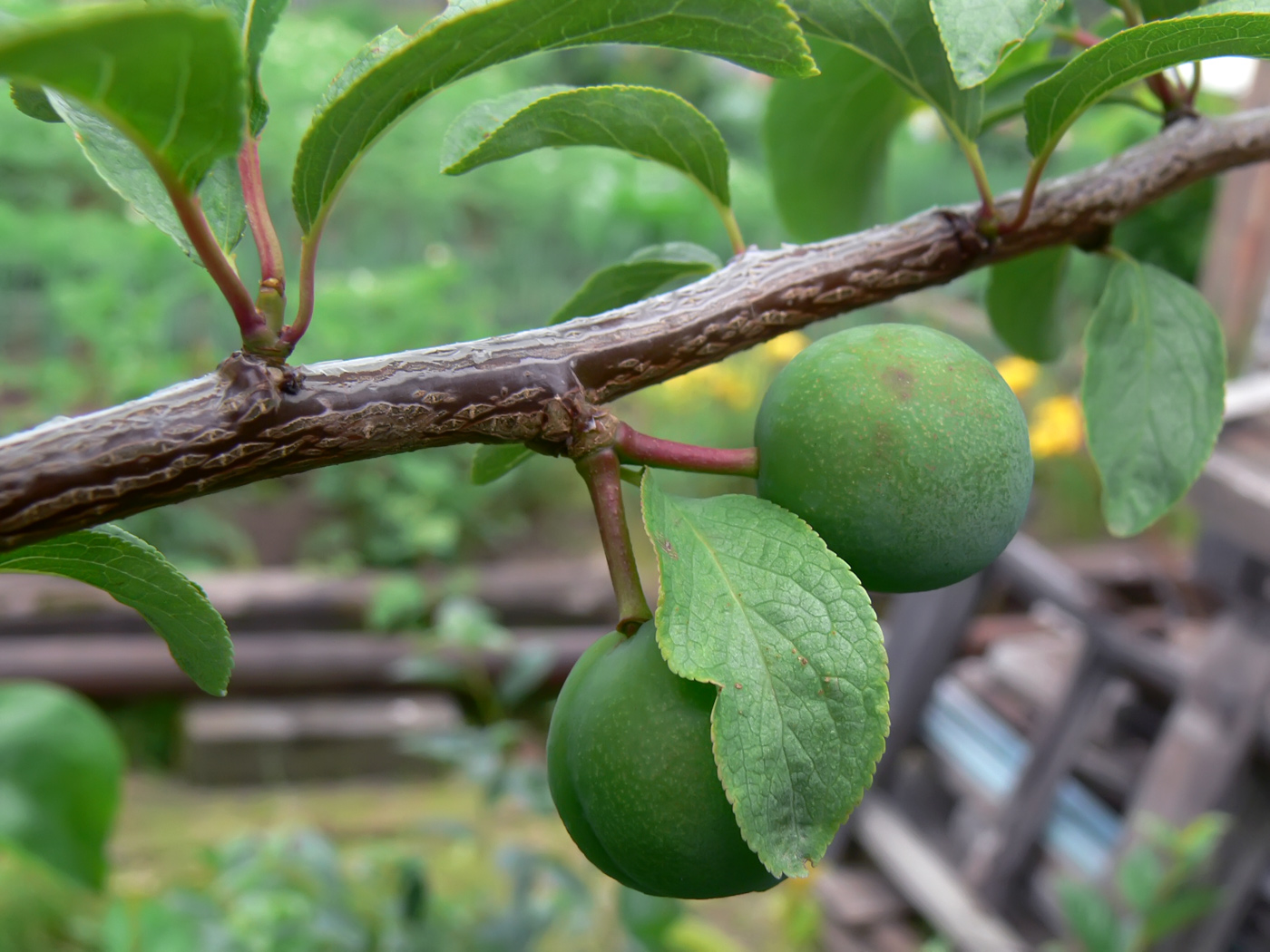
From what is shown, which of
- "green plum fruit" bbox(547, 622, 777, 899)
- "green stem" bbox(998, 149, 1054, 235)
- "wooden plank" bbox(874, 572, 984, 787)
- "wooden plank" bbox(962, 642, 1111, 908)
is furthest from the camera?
"wooden plank" bbox(874, 572, 984, 787)

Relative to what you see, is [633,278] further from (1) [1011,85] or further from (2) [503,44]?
(1) [1011,85]

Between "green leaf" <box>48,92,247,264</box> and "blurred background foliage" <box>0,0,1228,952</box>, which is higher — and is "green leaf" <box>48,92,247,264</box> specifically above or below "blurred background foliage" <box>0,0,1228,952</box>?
above

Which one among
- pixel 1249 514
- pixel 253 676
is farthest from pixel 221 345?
pixel 1249 514

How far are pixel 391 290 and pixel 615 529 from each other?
2987 millimetres

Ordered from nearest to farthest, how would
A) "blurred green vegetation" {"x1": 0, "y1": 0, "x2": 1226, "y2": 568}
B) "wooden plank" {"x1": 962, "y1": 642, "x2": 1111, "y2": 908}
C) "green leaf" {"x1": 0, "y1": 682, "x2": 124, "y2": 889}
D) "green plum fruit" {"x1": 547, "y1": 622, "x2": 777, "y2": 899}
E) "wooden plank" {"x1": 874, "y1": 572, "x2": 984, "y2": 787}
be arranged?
1. "green plum fruit" {"x1": 547, "y1": 622, "x2": 777, "y2": 899}
2. "green leaf" {"x1": 0, "y1": 682, "x2": 124, "y2": 889}
3. "wooden plank" {"x1": 962, "y1": 642, "x2": 1111, "y2": 908}
4. "wooden plank" {"x1": 874, "y1": 572, "x2": 984, "y2": 787}
5. "blurred green vegetation" {"x1": 0, "y1": 0, "x2": 1226, "y2": 568}

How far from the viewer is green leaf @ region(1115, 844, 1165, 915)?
4.37 ft

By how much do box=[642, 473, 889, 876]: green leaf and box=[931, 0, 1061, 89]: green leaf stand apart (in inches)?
6.1

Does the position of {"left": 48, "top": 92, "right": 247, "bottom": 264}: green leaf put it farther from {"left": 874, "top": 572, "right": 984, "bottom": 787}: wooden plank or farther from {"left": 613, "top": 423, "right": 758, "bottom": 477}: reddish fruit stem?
{"left": 874, "top": 572, "right": 984, "bottom": 787}: wooden plank

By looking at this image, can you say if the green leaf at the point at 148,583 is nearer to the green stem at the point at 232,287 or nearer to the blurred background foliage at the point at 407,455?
the green stem at the point at 232,287

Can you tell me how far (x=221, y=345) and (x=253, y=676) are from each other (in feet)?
3.98

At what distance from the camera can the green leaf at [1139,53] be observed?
353mm

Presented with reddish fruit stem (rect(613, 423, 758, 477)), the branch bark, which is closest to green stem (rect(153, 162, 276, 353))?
the branch bark

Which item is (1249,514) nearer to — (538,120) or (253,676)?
(538,120)

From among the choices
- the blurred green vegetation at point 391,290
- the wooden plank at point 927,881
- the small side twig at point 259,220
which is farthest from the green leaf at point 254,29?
the blurred green vegetation at point 391,290
